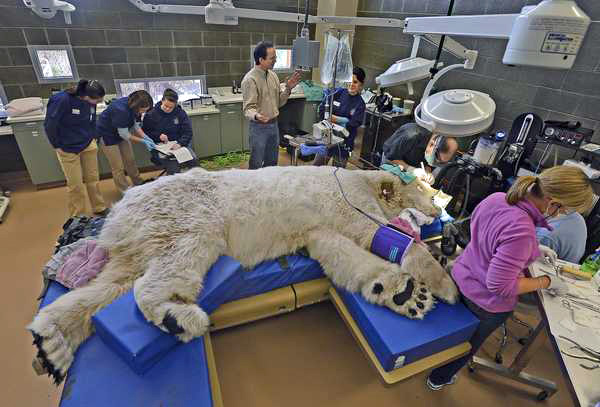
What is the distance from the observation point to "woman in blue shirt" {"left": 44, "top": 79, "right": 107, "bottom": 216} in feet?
9.68

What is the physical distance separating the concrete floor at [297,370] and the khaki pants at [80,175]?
0.95 metres

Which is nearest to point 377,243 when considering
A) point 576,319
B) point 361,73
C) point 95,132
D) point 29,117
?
point 576,319

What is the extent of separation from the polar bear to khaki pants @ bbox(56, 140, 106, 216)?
1.56 m

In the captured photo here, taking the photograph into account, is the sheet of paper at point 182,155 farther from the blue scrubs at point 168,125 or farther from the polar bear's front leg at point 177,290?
the polar bear's front leg at point 177,290

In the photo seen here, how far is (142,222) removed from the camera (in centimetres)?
196

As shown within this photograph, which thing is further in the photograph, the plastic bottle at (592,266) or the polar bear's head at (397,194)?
the polar bear's head at (397,194)

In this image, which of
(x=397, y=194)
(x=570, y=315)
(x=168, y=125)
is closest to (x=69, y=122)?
(x=168, y=125)

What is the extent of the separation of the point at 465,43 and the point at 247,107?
10.0ft

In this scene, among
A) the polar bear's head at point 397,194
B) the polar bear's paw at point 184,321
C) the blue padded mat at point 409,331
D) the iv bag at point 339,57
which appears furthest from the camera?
the iv bag at point 339,57

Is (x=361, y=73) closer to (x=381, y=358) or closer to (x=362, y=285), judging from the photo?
(x=362, y=285)

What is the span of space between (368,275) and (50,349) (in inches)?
67.0

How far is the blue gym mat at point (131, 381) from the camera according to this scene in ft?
4.68

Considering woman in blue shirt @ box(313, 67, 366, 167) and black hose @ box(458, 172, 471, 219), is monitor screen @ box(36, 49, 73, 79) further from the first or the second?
black hose @ box(458, 172, 471, 219)

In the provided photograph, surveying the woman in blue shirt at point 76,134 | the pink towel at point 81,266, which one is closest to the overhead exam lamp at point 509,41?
the pink towel at point 81,266
